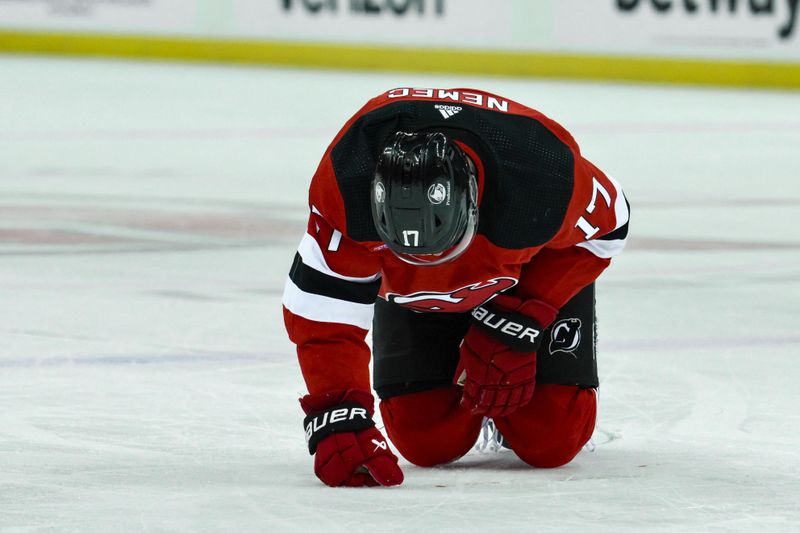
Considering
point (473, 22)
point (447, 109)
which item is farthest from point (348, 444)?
point (473, 22)

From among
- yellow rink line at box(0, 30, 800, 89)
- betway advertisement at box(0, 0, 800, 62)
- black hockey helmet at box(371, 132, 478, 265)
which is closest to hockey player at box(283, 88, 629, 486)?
black hockey helmet at box(371, 132, 478, 265)

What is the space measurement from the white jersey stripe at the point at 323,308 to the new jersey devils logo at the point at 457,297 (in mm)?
150

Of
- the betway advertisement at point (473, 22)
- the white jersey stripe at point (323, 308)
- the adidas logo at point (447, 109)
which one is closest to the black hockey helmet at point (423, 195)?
the adidas logo at point (447, 109)

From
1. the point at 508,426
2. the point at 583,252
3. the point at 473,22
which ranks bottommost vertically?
the point at 473,22

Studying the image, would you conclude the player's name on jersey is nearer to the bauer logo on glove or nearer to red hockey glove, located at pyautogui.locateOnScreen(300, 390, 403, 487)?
the bauer logo on glove

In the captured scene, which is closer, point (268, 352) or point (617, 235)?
point (617, 235)

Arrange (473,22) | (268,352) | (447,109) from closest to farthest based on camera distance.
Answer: (447,109), (268,352), (473,22)

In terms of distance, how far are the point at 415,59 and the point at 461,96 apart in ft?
34.8

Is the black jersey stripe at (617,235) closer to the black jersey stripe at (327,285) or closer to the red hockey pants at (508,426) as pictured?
the red hockey pants at (508,426)

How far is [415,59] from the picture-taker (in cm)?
1332

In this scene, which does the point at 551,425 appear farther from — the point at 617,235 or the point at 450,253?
the point at 450,253

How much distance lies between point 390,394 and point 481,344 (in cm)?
39

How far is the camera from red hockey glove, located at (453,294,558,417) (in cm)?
295

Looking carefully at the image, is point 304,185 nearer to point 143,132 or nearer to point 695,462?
point 143,132
